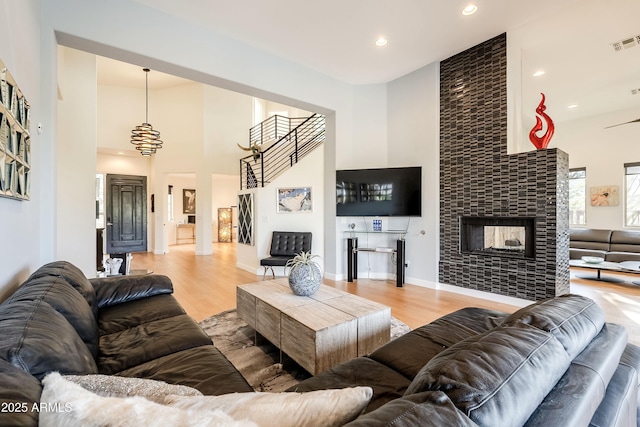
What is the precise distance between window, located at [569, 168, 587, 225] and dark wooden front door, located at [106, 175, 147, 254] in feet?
39.7

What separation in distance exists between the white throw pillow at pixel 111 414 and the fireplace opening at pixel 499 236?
461 centimetres

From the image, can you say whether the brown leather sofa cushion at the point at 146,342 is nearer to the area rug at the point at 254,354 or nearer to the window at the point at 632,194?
the area rug at the point at 254,354

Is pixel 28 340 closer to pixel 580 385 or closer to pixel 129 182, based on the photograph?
pixel 580 385

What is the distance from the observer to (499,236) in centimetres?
437

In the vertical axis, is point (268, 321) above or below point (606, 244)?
below

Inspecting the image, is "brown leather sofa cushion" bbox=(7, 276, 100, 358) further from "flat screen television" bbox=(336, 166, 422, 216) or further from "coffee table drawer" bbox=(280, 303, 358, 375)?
"flat screen television" bbox=(336, 166, 422, 216)

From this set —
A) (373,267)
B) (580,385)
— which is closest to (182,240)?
(373,267)

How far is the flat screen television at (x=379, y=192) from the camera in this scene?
495 centimetres

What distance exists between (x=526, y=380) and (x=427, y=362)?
0.64 meters

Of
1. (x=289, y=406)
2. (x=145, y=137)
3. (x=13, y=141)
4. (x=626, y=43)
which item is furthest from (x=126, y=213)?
(x=626, y=43)

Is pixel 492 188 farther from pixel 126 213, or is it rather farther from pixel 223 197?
pixel 223 197

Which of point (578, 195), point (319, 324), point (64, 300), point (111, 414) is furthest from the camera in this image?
point (578, 195)

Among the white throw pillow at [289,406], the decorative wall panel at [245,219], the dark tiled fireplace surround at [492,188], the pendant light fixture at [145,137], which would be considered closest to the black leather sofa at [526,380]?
the white throw pillow at [289,406]

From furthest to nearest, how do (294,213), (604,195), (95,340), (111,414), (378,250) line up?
1. (604,195)
2. (294,213)
3. (378,250)
4. (95,340)
5. (111,414)
